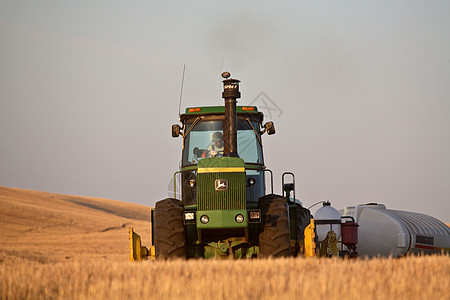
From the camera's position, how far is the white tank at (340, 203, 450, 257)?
22.7 m

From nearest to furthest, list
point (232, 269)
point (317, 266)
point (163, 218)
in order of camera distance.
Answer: point (232, 269), point (317, 266), point (163, 218)

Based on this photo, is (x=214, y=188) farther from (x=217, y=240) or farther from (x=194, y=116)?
(x=194, y=116)

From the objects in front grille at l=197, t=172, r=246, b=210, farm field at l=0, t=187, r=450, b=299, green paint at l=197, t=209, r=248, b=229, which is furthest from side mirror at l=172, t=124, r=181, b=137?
farm field at l=0, t=187, r=450, b=299

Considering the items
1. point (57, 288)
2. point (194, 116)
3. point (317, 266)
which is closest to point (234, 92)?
point (194, 116)

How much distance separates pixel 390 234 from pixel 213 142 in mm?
10426

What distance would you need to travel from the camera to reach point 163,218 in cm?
1266

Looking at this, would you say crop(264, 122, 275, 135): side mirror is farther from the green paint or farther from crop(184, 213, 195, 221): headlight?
crop(184, 213, 195, 221): headlight

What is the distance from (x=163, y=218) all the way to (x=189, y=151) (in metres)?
2.01

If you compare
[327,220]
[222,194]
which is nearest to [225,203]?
[222,194]

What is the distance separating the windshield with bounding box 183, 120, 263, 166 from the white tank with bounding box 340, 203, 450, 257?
30.8 ft

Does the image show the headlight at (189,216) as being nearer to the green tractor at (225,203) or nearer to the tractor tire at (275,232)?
the green tractor at (225,203)

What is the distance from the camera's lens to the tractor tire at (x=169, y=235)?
41.2ft

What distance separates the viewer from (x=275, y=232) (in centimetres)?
1264

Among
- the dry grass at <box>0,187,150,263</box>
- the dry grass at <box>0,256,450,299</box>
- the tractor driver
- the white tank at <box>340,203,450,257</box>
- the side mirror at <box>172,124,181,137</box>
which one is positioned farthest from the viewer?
the dry grass at <box>0,187,150,263</box>
